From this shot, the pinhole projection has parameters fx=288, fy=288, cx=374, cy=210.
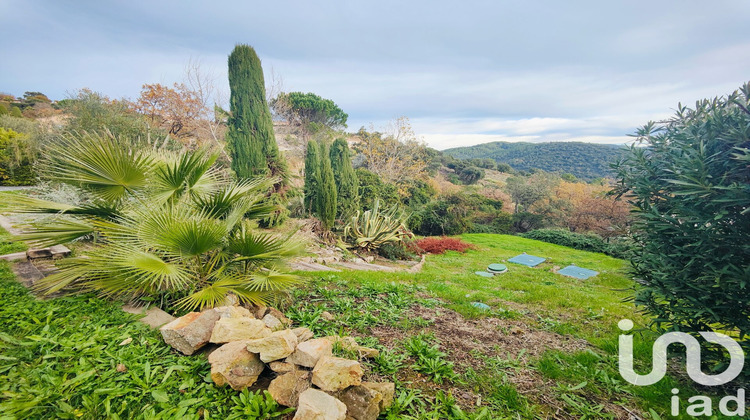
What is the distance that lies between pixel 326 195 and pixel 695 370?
29.2 feet

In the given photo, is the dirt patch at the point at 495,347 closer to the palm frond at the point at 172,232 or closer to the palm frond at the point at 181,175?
the palm frond at the point at 172,232

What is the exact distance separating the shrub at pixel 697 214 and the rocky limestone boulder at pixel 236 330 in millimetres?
2932

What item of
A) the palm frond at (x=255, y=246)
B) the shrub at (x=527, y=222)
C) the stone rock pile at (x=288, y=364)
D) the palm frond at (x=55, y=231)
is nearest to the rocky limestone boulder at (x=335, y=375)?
the stone rock pile at (x=288, y=364)

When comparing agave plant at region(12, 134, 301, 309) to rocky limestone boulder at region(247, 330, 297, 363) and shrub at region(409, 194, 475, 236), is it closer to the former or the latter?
rocky limestone boulder at region(247, 330, 297, 363)

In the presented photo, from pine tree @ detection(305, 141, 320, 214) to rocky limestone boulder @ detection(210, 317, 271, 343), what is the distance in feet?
26.5

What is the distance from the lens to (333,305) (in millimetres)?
3191

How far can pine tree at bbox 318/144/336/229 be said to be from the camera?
389 inches

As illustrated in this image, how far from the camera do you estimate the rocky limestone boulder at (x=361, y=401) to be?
1.53 metres

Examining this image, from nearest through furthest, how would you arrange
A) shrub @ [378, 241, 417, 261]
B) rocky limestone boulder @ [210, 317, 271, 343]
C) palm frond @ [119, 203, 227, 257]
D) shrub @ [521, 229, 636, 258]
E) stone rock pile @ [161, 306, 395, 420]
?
stone rock pile @ [161, 306, 395, 420], rocky limestone boulder @ [210, 317, 271, 343], palm frond @ [119, 203, 227, 257], shrub @ [378, 241, 417, 261], shrub @ [521, 229, 636, 258]

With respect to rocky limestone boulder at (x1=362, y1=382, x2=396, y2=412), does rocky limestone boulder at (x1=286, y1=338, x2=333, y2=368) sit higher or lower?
higher

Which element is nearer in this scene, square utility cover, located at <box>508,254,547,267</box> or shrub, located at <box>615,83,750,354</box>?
shrub, located at <box>615,83,750,354</box>

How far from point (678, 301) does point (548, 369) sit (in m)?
1.07

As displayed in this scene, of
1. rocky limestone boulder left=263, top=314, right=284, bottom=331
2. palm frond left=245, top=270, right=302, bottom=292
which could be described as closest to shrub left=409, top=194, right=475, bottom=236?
palm frond left=245, top=270, right=302, bottom=292

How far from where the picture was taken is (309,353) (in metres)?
1.80
